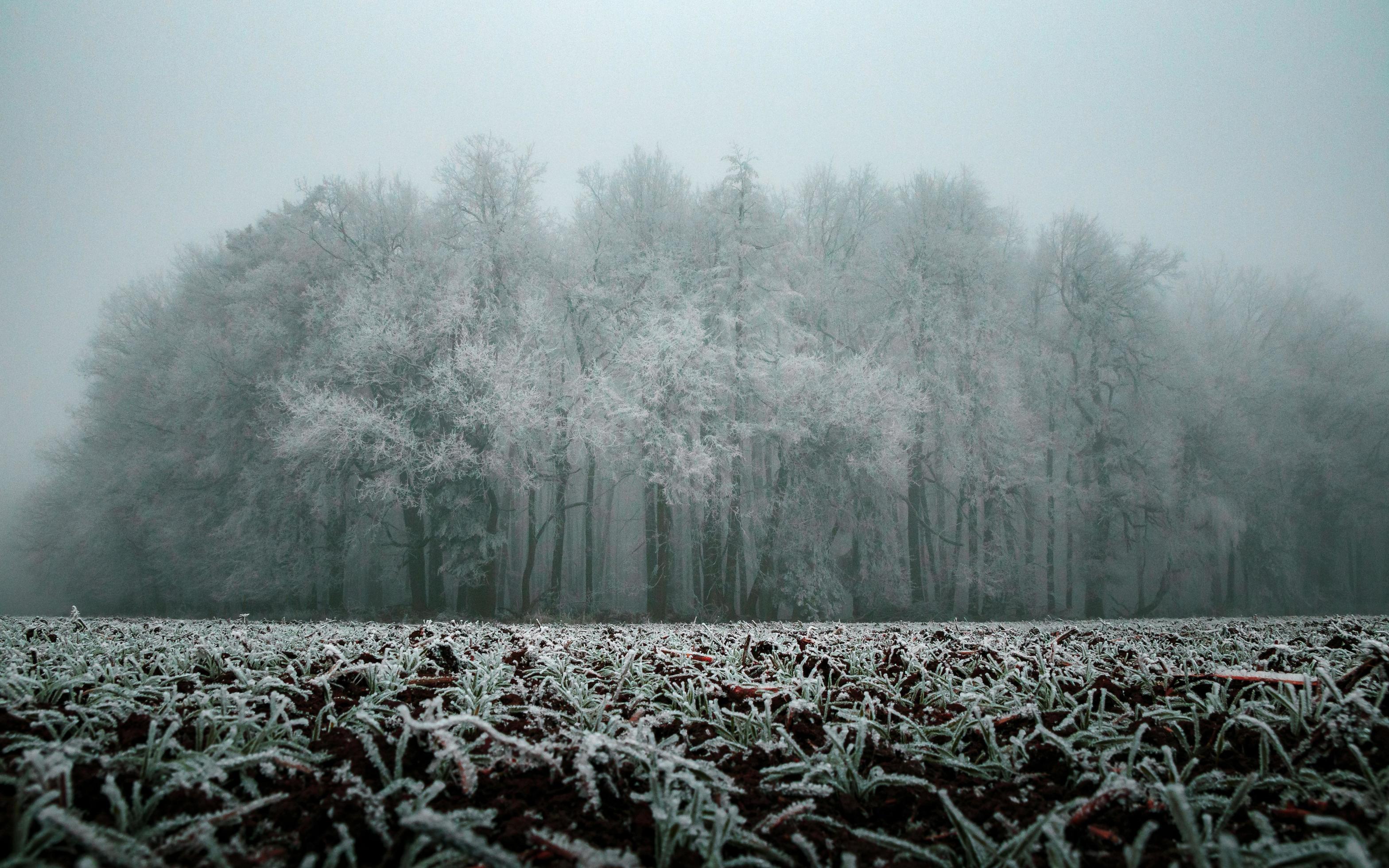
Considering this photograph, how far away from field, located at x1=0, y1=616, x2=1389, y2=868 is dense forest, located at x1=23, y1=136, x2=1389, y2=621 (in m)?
12.6

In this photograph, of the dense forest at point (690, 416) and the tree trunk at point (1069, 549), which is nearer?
the dense forest at point (690, 416)

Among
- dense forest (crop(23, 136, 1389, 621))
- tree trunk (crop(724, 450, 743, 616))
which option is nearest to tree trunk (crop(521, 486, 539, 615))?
dense forest (crop(23, 136, 1389, 621))

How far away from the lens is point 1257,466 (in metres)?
21.6

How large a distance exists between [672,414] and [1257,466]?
66.9 feet

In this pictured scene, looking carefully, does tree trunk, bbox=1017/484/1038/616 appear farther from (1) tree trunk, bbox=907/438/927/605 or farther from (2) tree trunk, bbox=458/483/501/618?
(2) tree trunk, bbox=458/483/501/618

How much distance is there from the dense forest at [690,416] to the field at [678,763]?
12.6 m

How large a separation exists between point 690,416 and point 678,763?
1440 centimetres

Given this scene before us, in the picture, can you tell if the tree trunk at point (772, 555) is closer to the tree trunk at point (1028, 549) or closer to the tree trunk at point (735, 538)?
the tree trunk at point (735, 538)

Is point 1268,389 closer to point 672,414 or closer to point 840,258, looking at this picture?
point 840,258

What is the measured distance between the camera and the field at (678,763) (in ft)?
2.72

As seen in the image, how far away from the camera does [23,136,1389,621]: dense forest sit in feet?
51.2

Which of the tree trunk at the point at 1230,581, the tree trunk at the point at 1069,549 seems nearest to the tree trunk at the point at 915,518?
the tree trunk at the point at 1069,549

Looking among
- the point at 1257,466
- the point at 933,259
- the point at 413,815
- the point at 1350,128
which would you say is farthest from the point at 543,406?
the point at 1350,128

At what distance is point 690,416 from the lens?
15508mm
